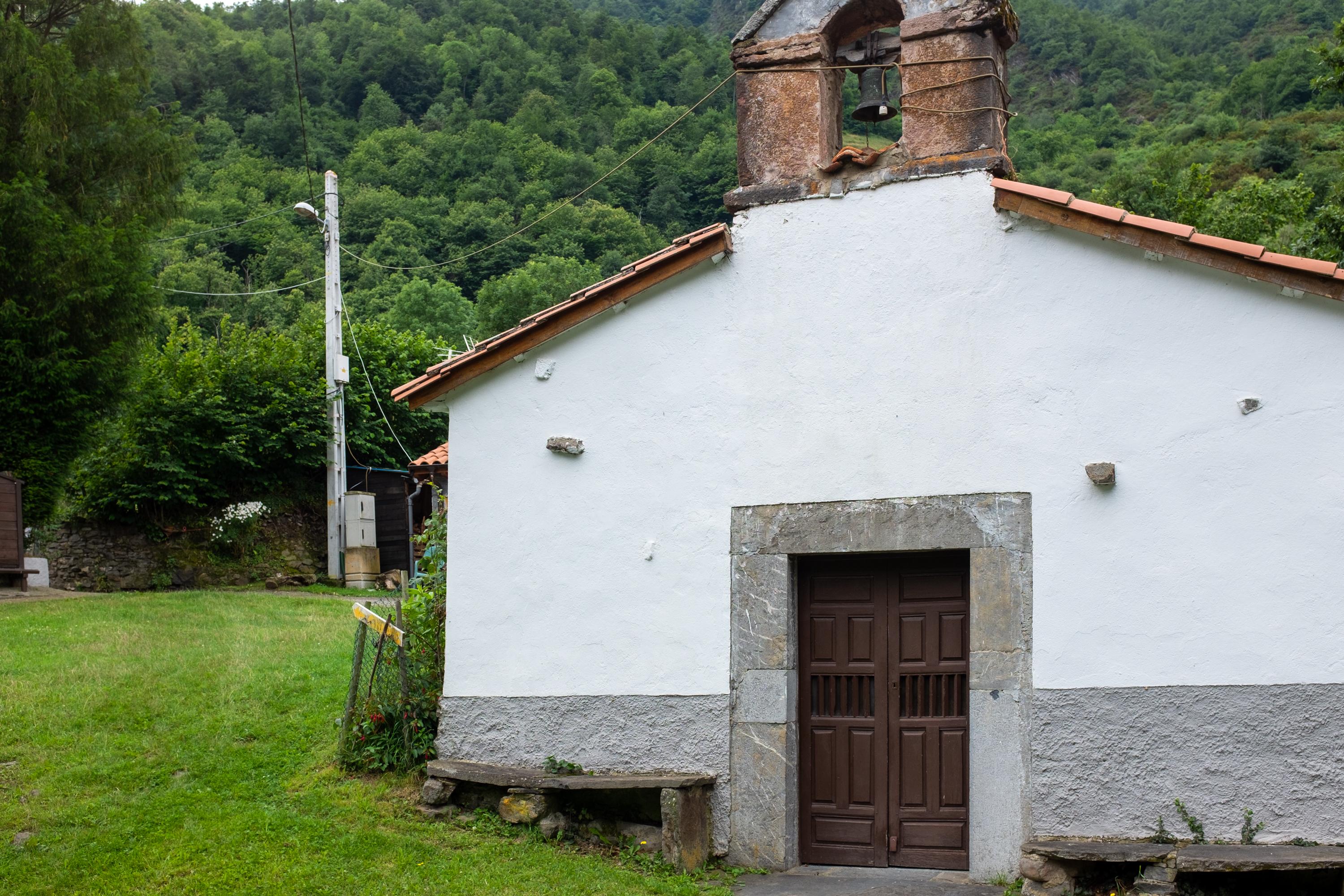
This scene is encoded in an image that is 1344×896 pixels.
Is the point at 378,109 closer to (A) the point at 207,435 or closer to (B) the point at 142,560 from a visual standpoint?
(A) the point at 207,435

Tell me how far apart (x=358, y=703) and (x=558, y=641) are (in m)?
1.87

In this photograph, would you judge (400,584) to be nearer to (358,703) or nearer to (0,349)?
(0,349)

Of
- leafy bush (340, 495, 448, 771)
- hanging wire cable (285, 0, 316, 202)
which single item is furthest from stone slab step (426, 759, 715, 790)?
hanging wire cable (285, 0, 316, 202)

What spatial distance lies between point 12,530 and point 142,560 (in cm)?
323

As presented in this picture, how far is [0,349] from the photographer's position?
1891cm

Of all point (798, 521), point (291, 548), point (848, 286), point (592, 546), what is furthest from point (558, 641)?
point (291, 548)

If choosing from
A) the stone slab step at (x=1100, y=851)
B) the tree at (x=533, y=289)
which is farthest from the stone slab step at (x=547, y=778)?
the tree at (x=533, y=289)

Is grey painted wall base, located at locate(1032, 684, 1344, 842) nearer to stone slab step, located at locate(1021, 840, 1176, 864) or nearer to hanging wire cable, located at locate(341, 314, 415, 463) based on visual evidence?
stone slab step, located at locate(1021, 840, 1176, 864)

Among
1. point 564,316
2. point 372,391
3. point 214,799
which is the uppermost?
point 372,391

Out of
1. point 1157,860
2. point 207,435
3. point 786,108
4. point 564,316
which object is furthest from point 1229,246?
point 207,435

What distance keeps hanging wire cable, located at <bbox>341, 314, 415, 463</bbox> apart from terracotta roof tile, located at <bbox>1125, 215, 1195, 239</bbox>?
1925 centimetres

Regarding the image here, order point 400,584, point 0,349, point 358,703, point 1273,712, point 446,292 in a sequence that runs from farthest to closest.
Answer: point 446,292 < point 400,584 < point 0,349 < point 358,703 < point 1273,712

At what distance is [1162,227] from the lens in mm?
6980

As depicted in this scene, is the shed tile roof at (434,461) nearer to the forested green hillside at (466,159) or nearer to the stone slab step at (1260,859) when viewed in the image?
the forested green hillside at (466,159)
